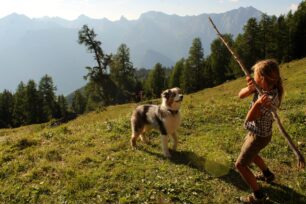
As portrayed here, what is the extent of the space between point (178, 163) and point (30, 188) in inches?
191

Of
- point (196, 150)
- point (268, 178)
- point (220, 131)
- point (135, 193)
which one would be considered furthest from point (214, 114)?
point (135, 193)

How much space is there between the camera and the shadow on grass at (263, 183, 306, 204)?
902 centimetres

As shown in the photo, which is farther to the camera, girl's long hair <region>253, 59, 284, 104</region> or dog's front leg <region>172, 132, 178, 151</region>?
dog's front leg <region>172, 132, 178, 151</region>

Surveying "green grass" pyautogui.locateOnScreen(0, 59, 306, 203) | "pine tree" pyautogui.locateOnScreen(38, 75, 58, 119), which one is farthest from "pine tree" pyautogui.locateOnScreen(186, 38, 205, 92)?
"green grass" pyautogui.locateOnScreen(0, 59, 306, 203)

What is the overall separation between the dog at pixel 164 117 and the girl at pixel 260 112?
3.44m

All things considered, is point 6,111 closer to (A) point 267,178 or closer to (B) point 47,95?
(B) point 47,95

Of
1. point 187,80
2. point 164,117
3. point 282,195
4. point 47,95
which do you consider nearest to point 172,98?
point 164,117

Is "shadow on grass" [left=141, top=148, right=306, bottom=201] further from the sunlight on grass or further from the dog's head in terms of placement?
the dog's head

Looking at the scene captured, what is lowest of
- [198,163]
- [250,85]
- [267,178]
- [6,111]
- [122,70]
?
[267,178]

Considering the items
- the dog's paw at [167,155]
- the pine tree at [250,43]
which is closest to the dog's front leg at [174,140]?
the dog's paw at [167,155]

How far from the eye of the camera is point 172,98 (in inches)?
449

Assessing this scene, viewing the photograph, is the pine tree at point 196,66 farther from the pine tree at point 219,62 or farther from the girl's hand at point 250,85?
the girl's hand at point 250,85

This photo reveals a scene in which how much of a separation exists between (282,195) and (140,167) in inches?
176

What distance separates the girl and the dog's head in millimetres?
3171
